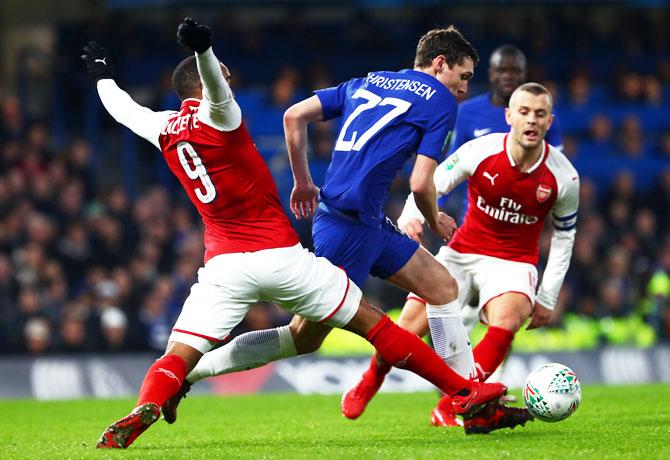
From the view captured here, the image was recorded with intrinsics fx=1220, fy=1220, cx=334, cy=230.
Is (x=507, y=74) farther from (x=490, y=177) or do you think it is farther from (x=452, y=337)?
(x=452, y=337)

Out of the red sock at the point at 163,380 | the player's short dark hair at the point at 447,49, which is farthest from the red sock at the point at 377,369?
the player's short dark hair at the point at 447,49

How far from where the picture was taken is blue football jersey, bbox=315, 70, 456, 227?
6.86 meters

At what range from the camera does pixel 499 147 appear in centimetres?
802

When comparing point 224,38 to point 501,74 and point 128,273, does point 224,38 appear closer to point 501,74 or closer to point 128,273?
point 128,273

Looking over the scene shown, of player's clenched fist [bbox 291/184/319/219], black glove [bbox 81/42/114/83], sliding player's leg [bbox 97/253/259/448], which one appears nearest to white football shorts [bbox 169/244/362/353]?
sliding player's leg [bbox 97/253/259/448]

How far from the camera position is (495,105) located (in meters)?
9.24

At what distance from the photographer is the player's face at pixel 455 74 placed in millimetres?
7039

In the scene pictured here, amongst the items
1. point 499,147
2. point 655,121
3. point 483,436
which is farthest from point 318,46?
point 483,436

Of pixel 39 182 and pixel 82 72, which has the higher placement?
pixel 82 72

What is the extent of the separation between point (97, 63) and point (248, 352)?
1.94m

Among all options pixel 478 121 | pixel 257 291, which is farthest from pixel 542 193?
pixel 257 291

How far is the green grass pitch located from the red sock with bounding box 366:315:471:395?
0.33 m

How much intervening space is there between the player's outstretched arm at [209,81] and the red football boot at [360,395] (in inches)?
81.9

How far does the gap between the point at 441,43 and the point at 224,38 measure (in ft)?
42.4
